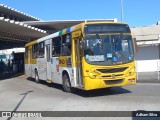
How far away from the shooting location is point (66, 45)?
50.1ft

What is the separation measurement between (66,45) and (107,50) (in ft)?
8.40

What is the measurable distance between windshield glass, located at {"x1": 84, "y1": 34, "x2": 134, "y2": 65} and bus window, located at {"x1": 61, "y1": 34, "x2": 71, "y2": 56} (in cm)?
177

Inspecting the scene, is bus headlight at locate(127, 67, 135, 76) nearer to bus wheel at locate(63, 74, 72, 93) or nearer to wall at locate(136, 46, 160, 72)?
bus wheel at locate(63, 74, 72, 93)

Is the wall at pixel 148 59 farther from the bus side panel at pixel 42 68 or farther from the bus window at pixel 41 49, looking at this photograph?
the bus window at pixel 41 49

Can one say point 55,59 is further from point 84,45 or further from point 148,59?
point 148,59

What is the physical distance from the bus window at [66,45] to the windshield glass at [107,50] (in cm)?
177

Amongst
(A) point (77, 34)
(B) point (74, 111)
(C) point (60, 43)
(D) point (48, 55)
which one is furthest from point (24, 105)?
(D) point (48, 55)

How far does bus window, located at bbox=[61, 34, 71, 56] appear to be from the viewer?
49.0ft

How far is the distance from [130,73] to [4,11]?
36.8m

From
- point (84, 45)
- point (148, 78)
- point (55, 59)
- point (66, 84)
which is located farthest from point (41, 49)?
point (84, 45)

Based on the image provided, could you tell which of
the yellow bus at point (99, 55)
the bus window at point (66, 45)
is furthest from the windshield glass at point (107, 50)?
the bus window at point (66, 45)

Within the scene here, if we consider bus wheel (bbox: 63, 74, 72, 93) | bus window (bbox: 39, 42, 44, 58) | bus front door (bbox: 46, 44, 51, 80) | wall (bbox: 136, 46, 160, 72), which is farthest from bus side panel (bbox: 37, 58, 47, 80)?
wall (bbox: 136, 46, 160, 72)

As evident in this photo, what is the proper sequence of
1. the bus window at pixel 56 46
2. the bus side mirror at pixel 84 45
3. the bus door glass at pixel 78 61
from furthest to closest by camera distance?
the bus window at pixel 56 46 < the bus door glass at pixel 78 61 < the bus side mirror at pixel 84 45

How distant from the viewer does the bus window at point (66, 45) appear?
14950 millimetres
